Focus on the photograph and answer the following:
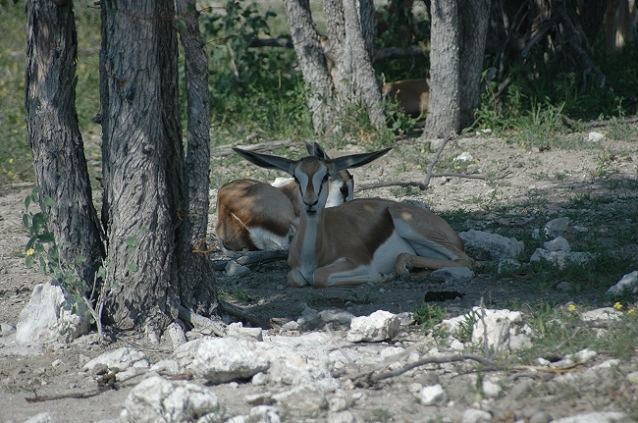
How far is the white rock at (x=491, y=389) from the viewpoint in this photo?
4613 millimetres

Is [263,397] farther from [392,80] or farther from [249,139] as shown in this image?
[392,80]

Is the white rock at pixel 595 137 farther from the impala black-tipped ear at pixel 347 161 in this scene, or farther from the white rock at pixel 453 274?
the white rock at pixel 453 274

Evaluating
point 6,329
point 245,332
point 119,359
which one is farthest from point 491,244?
point 6,329

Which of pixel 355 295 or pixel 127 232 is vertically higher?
pixel 127 232

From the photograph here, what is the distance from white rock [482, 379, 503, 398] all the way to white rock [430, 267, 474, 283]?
260 cm

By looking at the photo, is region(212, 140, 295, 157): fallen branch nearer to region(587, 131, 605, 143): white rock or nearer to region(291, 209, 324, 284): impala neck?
region(587, 131, 605, 143): white rock

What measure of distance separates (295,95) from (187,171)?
6262mm

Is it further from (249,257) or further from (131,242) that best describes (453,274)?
(131,242)

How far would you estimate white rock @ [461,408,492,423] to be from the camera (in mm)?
4355

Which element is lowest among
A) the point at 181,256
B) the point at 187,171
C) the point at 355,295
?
the point at 355,295

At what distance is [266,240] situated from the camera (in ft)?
29.4

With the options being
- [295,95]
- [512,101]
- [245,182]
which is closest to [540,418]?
[245,182]

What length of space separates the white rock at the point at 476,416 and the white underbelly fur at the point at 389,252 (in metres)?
Result: 3.66

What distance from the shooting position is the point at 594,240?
788cm
